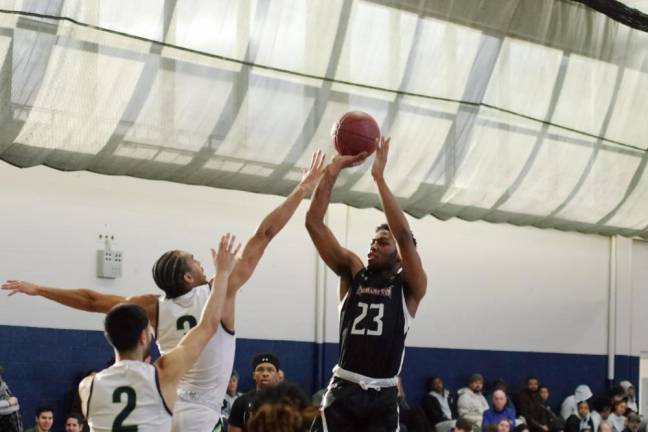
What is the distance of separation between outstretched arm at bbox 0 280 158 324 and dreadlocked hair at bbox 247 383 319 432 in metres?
3.67

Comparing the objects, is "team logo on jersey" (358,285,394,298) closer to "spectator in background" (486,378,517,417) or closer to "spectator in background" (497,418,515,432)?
"spectator in background" (497,418,515,432)

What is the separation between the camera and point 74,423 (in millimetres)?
13422

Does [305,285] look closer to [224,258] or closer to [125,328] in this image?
[224,258]

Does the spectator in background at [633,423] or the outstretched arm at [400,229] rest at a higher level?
the outstretched arm at [400,229]

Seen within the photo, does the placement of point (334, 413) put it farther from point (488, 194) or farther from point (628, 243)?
point (628, 243)

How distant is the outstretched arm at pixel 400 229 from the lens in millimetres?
8086

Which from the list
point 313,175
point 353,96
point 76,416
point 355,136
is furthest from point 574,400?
point 313,175

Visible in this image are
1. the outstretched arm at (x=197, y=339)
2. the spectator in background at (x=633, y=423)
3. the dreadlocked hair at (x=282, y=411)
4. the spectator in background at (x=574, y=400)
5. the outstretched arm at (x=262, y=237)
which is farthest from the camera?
the spectator in background at (x=574, y=400)

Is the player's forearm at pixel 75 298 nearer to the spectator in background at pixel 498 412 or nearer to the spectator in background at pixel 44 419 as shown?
the spectator in background at pixel 44 419

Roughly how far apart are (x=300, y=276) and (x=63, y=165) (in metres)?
4.95

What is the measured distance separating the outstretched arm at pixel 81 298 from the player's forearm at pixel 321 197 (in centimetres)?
136

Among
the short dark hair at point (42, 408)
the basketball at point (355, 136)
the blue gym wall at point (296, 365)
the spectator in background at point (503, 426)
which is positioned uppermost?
the basketball at point (355, 136)

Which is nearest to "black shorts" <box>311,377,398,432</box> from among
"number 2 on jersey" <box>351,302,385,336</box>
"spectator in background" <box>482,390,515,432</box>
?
"number 2 on jersey" <box>351,302,385,336</box>

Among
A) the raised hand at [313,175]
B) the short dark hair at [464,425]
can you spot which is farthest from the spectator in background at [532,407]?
the raised hand at [313,175]
